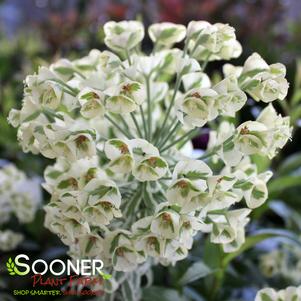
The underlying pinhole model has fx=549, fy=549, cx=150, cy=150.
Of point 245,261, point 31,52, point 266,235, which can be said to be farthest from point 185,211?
point 31,52

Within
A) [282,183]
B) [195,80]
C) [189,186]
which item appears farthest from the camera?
[282,183]

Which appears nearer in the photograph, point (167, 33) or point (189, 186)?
point (189, 186)

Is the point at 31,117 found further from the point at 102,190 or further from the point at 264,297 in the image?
the point at 264,297

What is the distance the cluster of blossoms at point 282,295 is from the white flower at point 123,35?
267 mm

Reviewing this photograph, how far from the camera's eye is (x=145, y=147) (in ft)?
1.49

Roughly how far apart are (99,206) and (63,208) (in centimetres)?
4

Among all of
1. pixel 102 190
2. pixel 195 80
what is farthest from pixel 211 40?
pixel 102 190

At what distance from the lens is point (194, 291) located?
68 cm

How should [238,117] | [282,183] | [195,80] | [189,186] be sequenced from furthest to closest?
[238,117], [282,183], [195,80], [189,186]

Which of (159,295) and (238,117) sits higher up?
(238,117)

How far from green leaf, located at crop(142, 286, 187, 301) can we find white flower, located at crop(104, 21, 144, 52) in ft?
0.87

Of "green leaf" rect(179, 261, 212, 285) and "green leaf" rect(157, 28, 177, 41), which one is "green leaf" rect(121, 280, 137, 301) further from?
"green leaf" rect(157, 28, 177, 41)

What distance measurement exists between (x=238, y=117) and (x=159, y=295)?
37cm

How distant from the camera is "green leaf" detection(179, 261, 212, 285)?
22.9 inches
